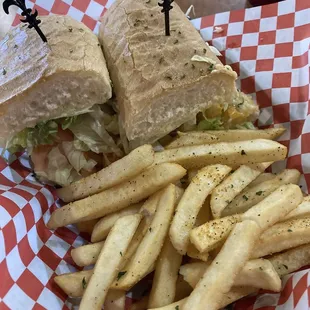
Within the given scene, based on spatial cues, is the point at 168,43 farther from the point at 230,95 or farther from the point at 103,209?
the point at 103,209

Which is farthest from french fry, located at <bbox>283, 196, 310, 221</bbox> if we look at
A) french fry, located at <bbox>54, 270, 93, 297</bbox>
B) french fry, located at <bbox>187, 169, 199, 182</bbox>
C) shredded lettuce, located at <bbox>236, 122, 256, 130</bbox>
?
french fry, located at <bbox>54, 270, 93, 297</bbox>

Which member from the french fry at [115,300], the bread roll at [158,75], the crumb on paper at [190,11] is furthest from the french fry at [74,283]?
the crumb on paper at [190,11]

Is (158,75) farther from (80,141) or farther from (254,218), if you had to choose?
(254,218)

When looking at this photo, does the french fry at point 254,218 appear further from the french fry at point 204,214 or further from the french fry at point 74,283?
the french fry at point 74,283

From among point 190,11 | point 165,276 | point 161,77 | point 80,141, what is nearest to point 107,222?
point 165,276

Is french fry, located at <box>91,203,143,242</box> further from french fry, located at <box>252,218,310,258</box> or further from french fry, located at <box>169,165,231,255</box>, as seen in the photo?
french fry, located at <box>252,218,310,258</box>
